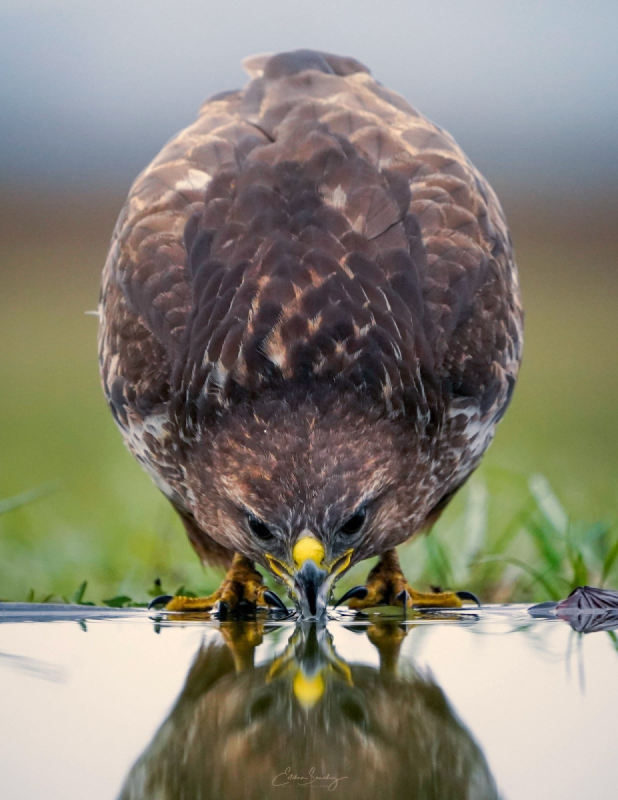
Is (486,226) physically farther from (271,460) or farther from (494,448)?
(494,448)

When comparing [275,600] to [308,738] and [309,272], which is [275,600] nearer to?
[309,272]

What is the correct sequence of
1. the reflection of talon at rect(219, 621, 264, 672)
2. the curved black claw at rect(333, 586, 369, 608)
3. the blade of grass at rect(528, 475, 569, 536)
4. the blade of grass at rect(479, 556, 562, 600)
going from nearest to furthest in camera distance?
the reflection of talon at rect(219, 621, 264, 672), the curved black claw at rect(333, 586, 369, 608), the blade of grass at rect(479, 556, 562, 600), the blade of grass at rect(528, 475, 569, 536)

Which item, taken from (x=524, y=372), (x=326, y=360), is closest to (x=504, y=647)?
(x=326, y=360)

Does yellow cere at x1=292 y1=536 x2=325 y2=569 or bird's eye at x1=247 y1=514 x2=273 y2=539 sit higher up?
bird's eye at x1=247 y1=514 x2=273 y2=539

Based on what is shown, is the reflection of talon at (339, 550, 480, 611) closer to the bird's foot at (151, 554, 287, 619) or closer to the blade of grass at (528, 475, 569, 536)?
the bird's foot at (151, 554, 287, 619)

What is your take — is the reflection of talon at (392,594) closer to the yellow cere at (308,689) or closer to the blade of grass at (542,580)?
the blade of grass at (542,580)

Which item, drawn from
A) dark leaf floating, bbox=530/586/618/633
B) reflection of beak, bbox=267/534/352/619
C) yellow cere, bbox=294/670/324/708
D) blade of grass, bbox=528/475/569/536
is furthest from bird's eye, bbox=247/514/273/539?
blade of grass, bbox=528/475/569/536

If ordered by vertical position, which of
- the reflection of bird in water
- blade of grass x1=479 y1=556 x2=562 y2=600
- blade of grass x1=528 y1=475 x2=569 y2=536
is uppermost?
blade of grass x1=528 y1=475 x2=569 y2=536
